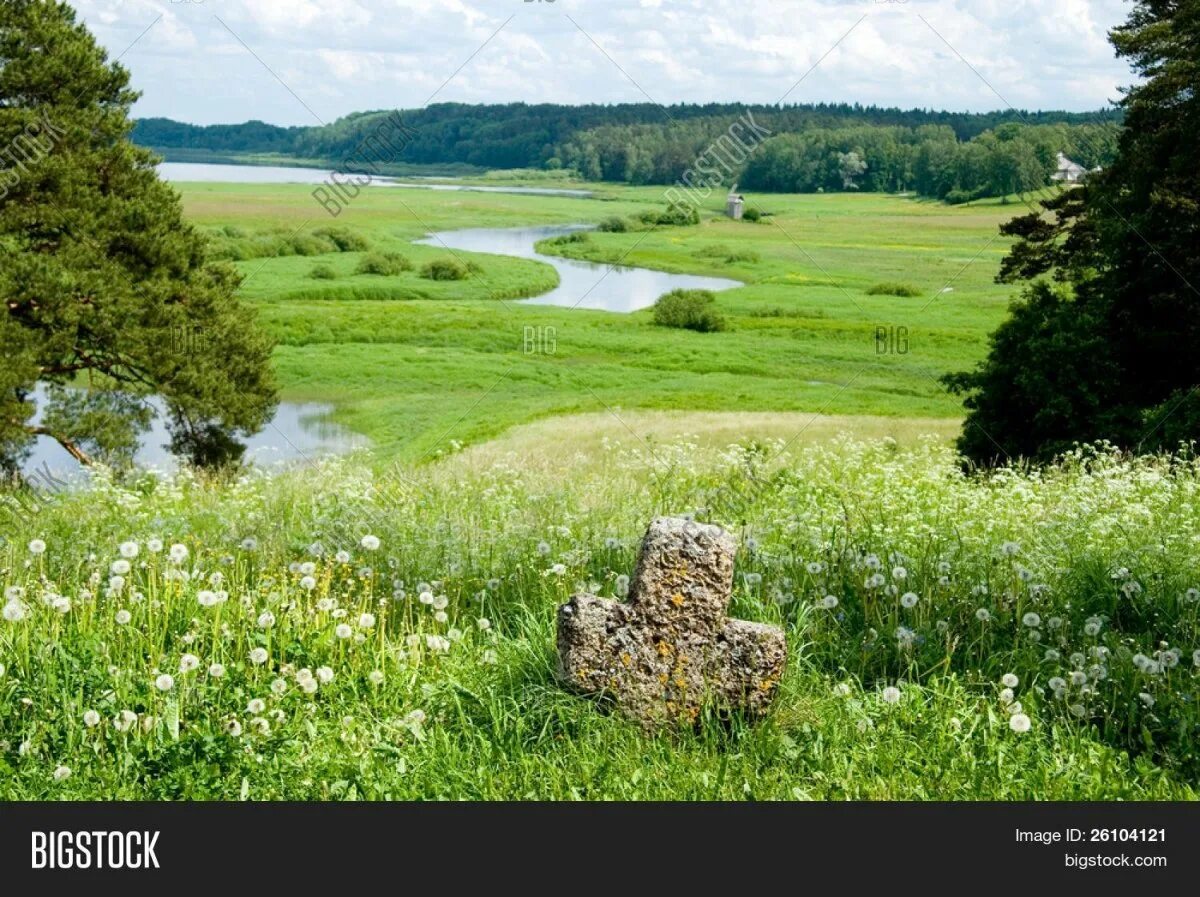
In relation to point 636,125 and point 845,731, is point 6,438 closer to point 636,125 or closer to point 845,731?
point 845,731

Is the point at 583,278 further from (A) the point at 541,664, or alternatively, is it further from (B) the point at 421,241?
(A) the point at 541,664

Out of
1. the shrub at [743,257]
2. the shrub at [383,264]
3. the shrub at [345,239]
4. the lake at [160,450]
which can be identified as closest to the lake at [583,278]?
the shrub at [743,257]

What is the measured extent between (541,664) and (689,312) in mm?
49255

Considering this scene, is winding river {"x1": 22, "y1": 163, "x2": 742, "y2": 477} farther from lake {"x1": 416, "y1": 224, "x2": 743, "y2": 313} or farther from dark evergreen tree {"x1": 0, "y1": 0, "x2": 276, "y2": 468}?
dark evergreen tree {"x1": 0, "y1": 0, "x2": 276, "y2": 468}

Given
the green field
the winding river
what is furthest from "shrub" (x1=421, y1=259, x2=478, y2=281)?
the winding river

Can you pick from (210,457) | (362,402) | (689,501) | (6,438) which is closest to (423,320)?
(362,402)

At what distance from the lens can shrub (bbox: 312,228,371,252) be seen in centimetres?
6203

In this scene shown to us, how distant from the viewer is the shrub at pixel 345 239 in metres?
62.0

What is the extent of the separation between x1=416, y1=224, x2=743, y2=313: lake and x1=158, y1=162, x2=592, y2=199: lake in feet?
18.2

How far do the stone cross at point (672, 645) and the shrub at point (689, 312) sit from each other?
48.2 meters

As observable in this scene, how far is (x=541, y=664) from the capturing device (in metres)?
5.09

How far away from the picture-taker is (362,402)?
4200 cm

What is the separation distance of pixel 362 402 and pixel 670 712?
125 ft

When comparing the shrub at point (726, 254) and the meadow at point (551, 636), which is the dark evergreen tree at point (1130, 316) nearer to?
the meadow at point (551, 636)
